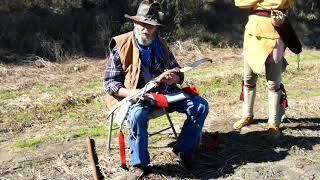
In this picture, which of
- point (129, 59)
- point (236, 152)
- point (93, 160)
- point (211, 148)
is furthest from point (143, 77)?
point (236, 152)

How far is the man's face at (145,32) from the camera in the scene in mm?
5251

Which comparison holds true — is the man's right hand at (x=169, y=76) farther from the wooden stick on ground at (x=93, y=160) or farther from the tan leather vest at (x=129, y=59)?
the wooden stick on ground at (x=93, y=160)

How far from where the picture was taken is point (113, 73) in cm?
532

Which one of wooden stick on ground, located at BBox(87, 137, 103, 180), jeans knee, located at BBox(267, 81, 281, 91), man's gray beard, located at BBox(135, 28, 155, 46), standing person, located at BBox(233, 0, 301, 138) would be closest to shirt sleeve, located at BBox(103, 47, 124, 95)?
man's gray beard, located at BBox(135, 28, 155, 46)

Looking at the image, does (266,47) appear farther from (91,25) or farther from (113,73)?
(91,25)

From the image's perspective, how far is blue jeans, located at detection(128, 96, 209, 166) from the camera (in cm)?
507

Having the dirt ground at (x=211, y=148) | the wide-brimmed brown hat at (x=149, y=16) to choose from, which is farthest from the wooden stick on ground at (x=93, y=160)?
the wide-brimmed brown hat at (x=149, y=16)

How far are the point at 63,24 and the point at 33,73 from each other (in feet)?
7.72

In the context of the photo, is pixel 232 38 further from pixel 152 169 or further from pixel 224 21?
pixel 152 169

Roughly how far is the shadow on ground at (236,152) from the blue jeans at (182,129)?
0.79 ft

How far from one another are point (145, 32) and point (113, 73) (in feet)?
1.60

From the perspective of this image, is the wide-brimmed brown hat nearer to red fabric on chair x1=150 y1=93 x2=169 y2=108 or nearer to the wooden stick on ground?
red fabric on chair x1=150 y1=93 x2=169 y2=108

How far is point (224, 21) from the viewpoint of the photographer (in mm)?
13266

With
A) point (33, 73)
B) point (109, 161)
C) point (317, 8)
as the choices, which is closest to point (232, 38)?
point (317, 8)
